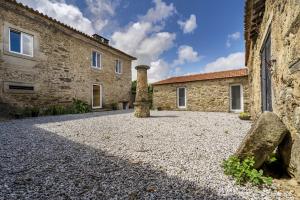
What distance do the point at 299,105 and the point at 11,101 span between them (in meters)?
9.64

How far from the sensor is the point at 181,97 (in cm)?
1351

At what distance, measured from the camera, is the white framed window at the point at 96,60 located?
40.3 feet

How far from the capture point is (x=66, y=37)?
10148 millimetres

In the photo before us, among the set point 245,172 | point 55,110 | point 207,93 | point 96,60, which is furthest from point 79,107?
point 245,172

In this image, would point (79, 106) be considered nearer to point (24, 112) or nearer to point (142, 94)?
point (24, 112)

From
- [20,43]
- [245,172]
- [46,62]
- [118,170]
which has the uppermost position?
[20,43]

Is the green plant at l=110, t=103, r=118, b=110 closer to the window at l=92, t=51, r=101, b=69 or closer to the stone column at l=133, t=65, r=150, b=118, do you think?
the window at l=92, t=51, r=101, b=69

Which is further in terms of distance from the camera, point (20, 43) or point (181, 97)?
point (181, 97)

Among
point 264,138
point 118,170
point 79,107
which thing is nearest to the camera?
point 264,138

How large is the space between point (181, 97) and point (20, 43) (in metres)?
10.5

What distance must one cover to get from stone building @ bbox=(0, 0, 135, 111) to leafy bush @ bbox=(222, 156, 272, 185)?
892 cm

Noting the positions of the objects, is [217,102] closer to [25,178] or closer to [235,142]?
[235,142]

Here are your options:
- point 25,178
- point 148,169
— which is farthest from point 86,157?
point 148,169

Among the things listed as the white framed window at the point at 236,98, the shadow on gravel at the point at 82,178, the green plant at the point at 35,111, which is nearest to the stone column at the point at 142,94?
the green plant at the point at 35,111
